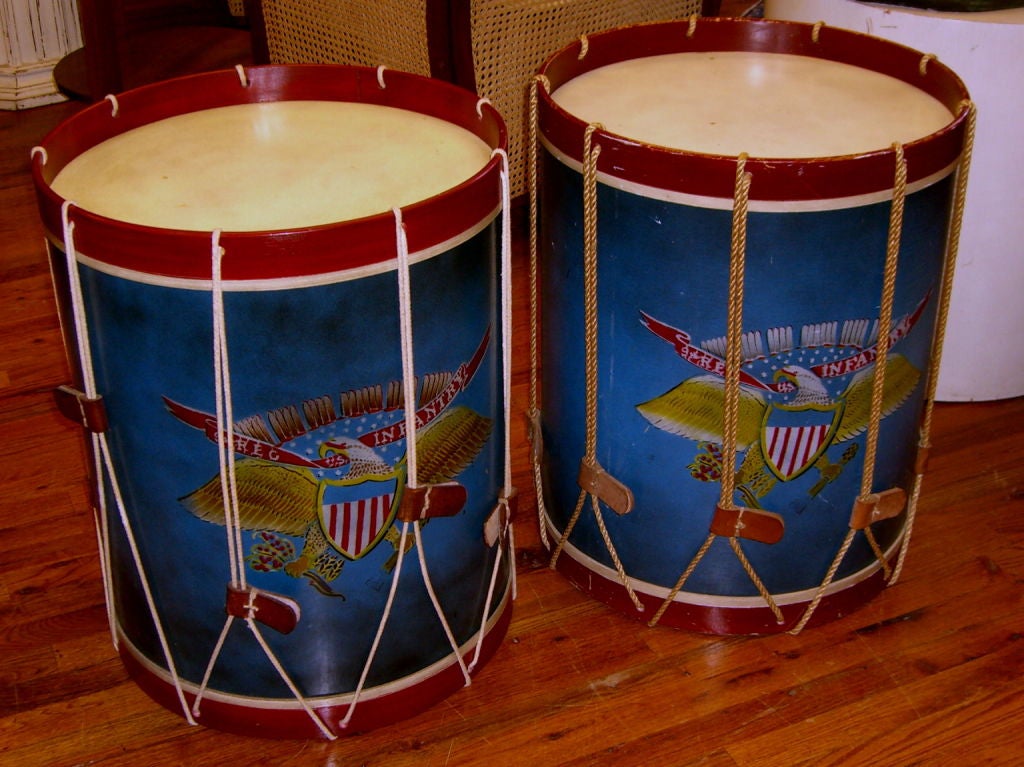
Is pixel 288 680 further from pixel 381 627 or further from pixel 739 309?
pixel 739 309

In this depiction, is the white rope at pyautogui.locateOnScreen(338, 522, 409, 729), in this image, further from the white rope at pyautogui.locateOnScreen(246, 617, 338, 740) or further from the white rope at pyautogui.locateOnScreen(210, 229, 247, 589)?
the white rope at pyautogui.locateOnScreen(210, 229, 247, 589)

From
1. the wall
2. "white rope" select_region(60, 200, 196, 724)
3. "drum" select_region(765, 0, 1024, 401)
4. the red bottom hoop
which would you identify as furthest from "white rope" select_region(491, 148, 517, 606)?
the wall

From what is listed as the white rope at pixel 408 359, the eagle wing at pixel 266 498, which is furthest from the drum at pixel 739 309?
the eagle wing at pixel 266 498

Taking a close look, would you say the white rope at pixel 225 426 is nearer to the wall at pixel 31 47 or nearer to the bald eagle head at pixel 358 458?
the bald eagle head at pixel 358 458

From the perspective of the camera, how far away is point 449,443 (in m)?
1.17

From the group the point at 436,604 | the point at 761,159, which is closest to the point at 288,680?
the point at 436,604

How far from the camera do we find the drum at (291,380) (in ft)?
3.37

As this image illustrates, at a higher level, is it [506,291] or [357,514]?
[506,291]

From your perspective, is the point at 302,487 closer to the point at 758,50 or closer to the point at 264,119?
the point at 264,119

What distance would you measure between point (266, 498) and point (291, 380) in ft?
0.40

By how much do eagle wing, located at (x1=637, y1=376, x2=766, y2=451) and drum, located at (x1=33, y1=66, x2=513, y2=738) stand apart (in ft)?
0.53

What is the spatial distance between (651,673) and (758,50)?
→ 0.71m

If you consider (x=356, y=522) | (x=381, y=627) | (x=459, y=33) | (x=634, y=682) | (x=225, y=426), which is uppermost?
(x=459, y=33)

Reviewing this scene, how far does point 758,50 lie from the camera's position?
4.73ft
